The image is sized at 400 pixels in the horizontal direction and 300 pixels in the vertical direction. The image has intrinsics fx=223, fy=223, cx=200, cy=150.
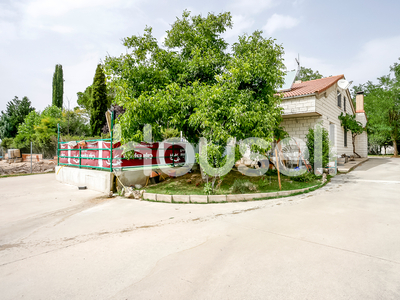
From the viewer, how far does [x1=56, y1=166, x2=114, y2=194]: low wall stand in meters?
8.20

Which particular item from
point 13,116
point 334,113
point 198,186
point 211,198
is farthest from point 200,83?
point 13,116

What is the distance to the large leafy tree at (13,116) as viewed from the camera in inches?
1152

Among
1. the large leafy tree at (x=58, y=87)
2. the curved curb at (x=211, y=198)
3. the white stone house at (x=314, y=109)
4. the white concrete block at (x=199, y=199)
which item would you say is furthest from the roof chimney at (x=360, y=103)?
the large leafy tree at (x=58, y=87)

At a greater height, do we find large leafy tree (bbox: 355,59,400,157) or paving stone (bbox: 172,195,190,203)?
large leafy tree (bbox: 355,59,400,157)

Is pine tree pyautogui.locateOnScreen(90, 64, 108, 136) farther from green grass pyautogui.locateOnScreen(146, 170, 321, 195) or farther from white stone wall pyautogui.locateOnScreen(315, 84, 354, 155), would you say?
white stone wall pyautogui.locateOnScreen(315, 84, 354, 155)

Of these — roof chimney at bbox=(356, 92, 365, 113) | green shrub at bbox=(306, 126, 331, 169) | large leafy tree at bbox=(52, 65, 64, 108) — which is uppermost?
large leafy tree at bbox=(52, 65, 64, 108)

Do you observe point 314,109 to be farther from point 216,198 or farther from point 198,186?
point 216,198

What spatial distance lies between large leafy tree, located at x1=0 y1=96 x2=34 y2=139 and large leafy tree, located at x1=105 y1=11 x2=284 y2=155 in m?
30.0

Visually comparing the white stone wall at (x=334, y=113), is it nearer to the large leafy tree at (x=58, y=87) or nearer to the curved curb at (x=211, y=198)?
the curved curb at (x=211, y=198)

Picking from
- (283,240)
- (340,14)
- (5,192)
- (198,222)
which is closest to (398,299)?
(283,240)

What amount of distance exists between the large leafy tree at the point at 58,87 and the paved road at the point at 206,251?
112ft

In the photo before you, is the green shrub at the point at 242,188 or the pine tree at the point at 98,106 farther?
the pine tree at the point at 98,106

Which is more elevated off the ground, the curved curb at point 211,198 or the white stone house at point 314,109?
the white stone house at point 314,109

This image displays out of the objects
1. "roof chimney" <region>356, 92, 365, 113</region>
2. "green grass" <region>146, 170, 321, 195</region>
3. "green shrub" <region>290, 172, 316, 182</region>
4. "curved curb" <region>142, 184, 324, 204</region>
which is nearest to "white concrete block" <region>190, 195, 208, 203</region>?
"curved curb" <region>142, 184, 324, 204</region>
